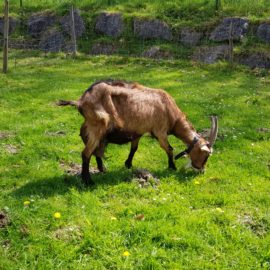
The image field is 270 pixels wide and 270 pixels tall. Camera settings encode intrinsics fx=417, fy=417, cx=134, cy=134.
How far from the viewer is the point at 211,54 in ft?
63.4

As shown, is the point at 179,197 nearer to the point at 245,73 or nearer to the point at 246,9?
the point at 245,73

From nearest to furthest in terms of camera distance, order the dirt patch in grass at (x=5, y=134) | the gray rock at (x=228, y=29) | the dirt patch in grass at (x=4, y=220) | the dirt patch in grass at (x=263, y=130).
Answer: the dirt patch in grass at (x=4, y=220)
the dirt patch in grass at (x=5, y=134)
the dirt patch in grass at (x=263, y=130)
the gray rock at (x=228, y=29)

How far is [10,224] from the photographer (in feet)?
16.6

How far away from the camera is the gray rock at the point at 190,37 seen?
20969mm

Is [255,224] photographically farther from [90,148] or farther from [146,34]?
[146,34]

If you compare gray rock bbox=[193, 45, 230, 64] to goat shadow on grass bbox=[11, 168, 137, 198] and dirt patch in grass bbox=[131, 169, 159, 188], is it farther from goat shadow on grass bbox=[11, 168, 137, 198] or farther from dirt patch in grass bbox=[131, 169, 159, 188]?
goat shadow on grass bbox=[11, 168, 137, 198]

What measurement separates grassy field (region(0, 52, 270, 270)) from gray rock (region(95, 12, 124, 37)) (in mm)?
13455

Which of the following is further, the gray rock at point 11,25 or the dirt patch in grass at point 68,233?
the gray rock at point 11,25

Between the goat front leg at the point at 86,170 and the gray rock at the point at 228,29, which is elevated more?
the gray rock at the point at 228,29

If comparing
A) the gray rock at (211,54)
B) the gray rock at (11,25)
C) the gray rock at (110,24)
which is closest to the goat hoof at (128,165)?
the gray rock at (211,54)

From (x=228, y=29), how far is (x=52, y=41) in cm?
1016

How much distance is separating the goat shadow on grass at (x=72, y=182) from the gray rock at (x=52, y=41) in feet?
58.6

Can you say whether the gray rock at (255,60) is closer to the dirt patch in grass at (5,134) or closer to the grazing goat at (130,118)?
the grazing goat at (130,118)

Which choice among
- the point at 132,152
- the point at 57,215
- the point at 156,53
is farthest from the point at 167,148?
the point at 156,53
